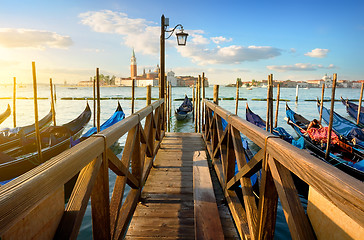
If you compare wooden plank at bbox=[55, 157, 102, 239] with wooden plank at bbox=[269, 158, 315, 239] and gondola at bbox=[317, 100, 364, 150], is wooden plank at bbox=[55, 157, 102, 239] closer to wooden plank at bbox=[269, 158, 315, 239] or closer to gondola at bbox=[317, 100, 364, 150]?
wooden plank at bbox=[269, 158, 315, 239]

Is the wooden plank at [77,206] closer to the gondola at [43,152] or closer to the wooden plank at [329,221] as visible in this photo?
the wooden plank at [329,221]

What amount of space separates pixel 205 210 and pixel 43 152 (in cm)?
570

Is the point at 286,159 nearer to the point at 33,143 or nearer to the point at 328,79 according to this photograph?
the point at 33,143

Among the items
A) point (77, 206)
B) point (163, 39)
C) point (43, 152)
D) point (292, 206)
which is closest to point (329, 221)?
point (292, 206)

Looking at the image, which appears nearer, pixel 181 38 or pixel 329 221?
pixel 329 221

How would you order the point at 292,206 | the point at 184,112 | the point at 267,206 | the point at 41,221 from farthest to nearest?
1. the point at 184,112
2. the point at 267,206
3. the point at 292,206
4. the point at 41,221

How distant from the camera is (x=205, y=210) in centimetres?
143

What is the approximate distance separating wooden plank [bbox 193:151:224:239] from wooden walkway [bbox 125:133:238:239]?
0.66 metres

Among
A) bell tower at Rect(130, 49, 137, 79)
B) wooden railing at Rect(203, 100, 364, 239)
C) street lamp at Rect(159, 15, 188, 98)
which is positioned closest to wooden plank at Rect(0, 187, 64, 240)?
wooden railing at Rect(203, 100, 364, 239)

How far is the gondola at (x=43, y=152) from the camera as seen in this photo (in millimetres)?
4395

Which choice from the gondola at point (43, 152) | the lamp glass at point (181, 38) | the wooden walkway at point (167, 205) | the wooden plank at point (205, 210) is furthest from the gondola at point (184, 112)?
the wooden plank at point (205, 210)

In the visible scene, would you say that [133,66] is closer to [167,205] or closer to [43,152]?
[43,152]

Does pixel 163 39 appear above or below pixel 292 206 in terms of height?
above

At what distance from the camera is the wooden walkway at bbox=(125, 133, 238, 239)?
2.13 meters
